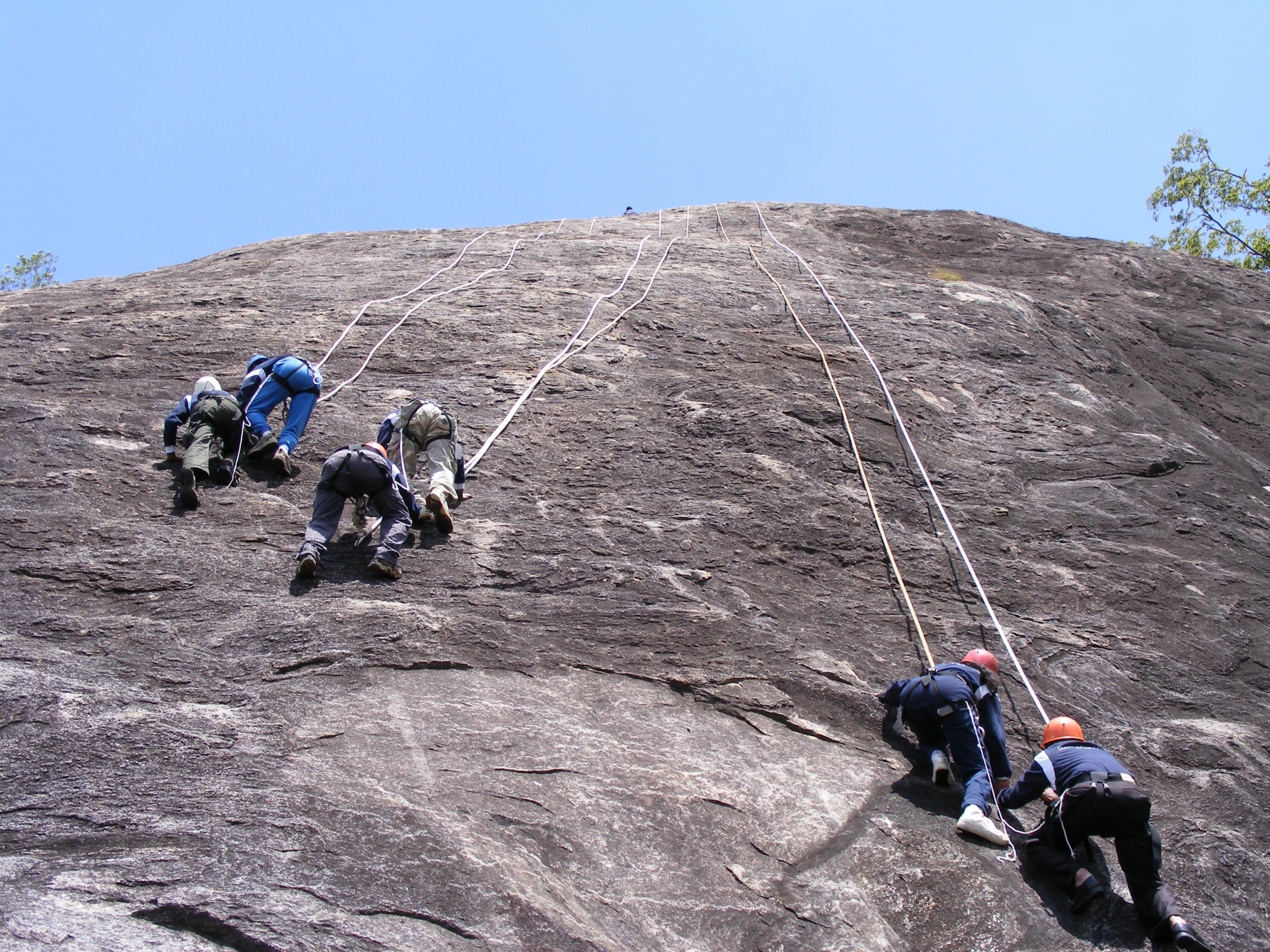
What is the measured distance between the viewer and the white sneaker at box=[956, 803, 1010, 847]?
4309 millimetres

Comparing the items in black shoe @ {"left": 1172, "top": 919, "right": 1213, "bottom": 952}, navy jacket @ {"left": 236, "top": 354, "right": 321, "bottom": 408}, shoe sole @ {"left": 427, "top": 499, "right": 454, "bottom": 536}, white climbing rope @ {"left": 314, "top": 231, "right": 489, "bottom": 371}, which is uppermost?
white climbing rope @ {"left": 314, "top": 231, "right": 489, "bottom": 371}

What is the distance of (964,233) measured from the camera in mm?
14891

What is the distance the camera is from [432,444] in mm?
6688

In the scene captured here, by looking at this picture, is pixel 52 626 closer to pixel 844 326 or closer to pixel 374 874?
pixel 374 874

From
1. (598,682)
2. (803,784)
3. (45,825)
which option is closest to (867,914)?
(803,784)

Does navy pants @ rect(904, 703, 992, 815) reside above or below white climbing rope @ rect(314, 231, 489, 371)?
below

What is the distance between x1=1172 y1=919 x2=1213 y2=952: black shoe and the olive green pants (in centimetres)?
608

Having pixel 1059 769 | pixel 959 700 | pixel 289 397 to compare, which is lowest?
pixel 1059 769

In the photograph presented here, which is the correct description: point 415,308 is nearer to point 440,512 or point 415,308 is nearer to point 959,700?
point 440,512

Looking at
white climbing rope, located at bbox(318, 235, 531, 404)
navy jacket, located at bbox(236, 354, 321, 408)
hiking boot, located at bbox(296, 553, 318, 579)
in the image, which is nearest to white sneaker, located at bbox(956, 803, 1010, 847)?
hiking boot, located at bbox(296, 553, 318, 579)

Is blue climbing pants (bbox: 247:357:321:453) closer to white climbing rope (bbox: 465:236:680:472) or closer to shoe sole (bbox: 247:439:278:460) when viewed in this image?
shoe sole (bbox: 247:439:278:460)

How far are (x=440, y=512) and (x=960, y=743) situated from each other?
3459 millimetres

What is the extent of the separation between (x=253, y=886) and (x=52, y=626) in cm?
230

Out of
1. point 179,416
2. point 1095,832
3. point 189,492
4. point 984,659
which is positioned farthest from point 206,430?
point 1095,832
